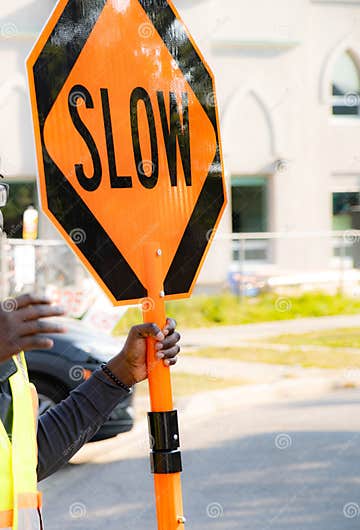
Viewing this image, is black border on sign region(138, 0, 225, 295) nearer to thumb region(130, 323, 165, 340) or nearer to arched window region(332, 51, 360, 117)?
thumb region(130, 323, 165, 340)

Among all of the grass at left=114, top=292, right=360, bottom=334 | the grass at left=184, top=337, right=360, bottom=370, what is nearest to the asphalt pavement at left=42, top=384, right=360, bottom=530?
the grass at left=184, top=337, right=360, bottom=370

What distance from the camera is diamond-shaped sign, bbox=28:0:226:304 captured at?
2.02 m

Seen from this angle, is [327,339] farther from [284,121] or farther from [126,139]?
[126,139]

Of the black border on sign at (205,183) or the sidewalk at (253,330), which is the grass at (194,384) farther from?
the black border on sign at (205,183)

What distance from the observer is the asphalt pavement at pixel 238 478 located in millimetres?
6242

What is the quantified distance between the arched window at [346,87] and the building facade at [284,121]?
0.03 meters

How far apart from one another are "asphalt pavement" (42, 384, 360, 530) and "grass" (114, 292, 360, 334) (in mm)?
7445

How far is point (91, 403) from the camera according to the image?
7.80 ft

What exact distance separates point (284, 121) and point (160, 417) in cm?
2110

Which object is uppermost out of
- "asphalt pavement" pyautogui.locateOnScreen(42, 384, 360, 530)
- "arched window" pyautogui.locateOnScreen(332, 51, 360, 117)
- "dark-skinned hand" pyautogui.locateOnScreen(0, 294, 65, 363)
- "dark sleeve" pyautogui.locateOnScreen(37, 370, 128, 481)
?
"arched window" pyautogui.locateOnScreen(332, 51, 360, 117)

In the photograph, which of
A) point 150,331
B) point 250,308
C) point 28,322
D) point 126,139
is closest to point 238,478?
point 150,331

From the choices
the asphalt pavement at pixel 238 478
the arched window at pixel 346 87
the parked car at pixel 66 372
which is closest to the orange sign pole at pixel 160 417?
the asphalt pavement at pixel 238 478

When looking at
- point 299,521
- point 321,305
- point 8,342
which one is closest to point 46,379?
point 299,521

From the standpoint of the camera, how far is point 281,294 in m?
20.4
